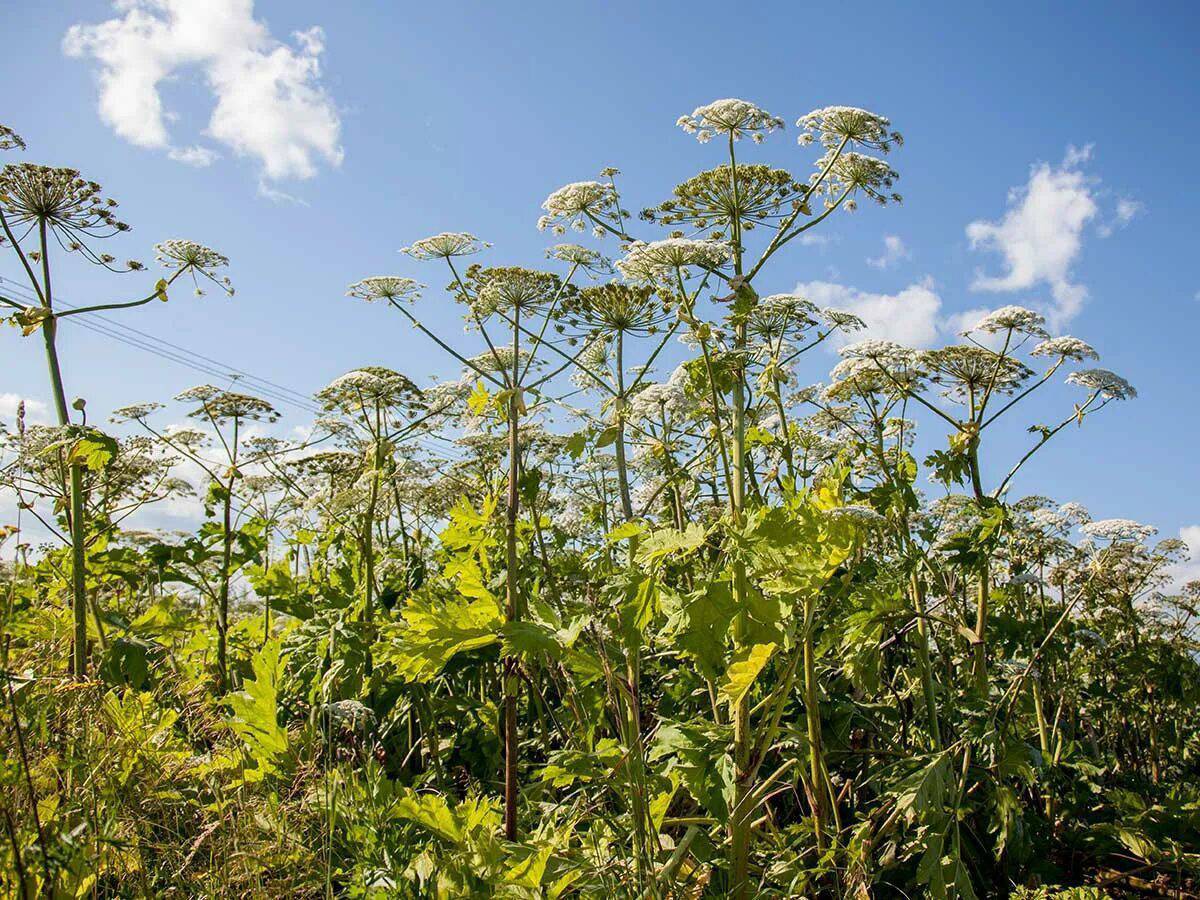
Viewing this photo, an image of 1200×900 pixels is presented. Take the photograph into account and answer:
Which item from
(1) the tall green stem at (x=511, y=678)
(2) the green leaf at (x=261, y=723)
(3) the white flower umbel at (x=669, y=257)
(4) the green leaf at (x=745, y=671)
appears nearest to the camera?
(4) the green leaf at (x=745, y=671)

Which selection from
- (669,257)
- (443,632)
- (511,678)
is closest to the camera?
(443,632)

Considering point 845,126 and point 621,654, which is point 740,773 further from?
point 845,126

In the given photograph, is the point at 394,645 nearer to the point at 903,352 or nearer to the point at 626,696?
the point at 626,696

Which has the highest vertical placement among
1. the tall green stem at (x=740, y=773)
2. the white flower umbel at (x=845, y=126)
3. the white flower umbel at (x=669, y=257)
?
the white flower umbel at (x=845, y=126)

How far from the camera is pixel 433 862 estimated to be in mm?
3037

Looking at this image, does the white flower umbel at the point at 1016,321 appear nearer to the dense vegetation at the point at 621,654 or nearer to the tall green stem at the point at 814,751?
the dense vegetation at the point at 621,654

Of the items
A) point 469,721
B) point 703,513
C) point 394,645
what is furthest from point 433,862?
point 703,513

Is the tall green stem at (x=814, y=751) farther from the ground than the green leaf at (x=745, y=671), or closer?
closer

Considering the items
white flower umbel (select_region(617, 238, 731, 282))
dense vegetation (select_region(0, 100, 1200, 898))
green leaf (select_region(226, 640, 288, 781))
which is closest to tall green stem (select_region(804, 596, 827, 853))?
dense vegetation (select_region(0, 100, 1200, 898))

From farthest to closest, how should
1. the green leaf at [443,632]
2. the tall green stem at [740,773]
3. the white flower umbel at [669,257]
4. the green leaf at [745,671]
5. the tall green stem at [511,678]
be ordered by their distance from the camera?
1. the white flower umbel at [669,257]
2. the tall green stem at [511,678]
3. the green leaf at [443,632]
4. the tall green stem at [740,773]
5. the green leaf at [745,671]

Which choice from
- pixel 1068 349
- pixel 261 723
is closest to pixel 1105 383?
pixel 1068 349

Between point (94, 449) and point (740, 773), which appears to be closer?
point (740, 773)

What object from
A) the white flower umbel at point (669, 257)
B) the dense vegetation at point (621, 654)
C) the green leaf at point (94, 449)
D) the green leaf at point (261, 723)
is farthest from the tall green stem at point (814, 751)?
the green leaf at point (94, 449)

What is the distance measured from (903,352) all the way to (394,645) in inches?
128
